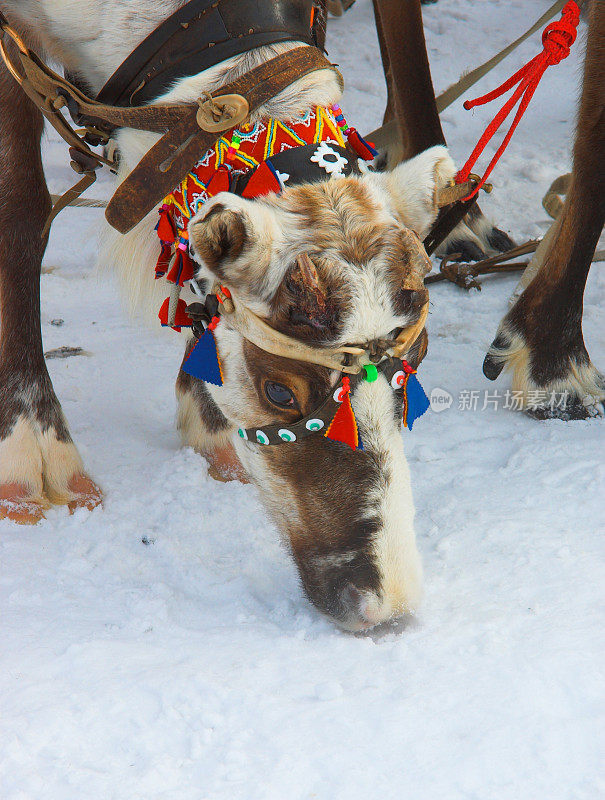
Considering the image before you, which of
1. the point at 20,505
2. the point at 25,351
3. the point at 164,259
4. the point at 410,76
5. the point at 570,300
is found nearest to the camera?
the point at 164,259

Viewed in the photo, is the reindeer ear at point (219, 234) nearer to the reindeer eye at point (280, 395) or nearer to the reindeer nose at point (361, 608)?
the reindeer eye at point (280, 395)

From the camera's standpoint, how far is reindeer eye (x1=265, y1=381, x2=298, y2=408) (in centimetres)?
183

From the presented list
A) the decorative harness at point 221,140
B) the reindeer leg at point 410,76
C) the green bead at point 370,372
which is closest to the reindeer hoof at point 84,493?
the decorative harness at point 221,140

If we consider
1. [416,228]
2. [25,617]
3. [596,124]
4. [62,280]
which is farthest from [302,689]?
[62,280]

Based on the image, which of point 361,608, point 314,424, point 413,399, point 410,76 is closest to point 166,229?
point 314,424

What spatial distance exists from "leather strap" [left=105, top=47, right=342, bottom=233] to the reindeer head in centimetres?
Result: 25

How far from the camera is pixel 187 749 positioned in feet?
5.02

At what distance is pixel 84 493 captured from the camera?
2.54 m

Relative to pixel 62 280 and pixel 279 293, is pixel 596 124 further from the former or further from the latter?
pixel 62 280

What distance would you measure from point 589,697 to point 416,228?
1.14m

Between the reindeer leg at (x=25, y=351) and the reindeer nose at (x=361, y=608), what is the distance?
3.43ft

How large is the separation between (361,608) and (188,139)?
3.95 ft

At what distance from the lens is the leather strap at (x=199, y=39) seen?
199 centimetres

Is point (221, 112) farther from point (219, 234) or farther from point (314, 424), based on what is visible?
point (314, 424)
